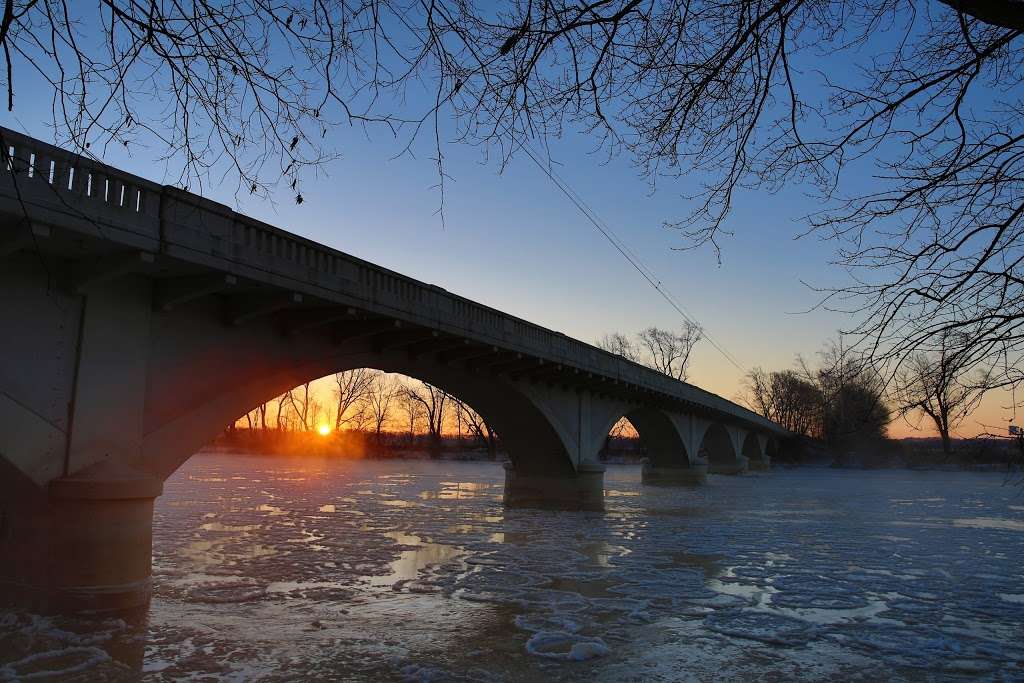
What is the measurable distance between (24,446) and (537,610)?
23.1ft

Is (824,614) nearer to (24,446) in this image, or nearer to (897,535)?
(24,446)

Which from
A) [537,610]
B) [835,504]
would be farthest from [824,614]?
[835,504]

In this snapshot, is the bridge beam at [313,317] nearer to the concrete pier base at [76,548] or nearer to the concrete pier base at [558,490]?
the concrete pier base at [76,548]

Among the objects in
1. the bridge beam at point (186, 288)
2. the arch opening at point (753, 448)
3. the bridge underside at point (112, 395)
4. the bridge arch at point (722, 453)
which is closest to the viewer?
the bridge underside at point (112, 395)

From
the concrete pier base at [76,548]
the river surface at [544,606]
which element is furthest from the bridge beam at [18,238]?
the river surface at [544,606]

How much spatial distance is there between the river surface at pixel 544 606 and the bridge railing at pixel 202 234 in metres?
4.77

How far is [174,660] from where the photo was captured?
7.98 m

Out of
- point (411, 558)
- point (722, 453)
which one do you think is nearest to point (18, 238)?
point (411, 558)

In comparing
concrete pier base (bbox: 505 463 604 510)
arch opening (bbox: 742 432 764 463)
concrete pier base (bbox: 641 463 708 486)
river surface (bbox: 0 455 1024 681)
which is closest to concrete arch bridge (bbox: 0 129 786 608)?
river surface (bbox: 0 455 1024 681)

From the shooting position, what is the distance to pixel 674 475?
161 feet

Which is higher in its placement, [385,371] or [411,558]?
[385,371]

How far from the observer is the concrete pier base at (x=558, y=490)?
95.8 ft

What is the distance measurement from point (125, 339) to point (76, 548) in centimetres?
303

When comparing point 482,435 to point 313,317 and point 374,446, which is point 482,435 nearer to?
point 374,446
